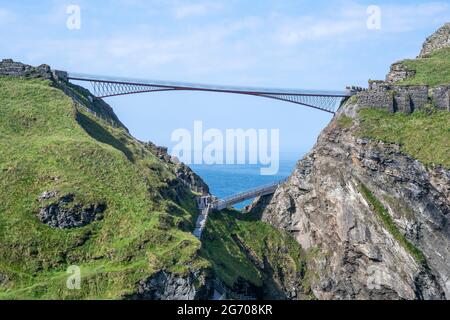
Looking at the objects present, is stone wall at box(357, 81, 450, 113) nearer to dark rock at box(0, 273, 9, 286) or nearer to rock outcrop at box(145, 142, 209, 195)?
rock outcrop at box(145, 142, 209, 195)

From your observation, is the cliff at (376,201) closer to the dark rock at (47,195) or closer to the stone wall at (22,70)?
the stone wall at (22,70)

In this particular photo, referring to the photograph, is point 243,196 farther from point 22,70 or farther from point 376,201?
point 22,70

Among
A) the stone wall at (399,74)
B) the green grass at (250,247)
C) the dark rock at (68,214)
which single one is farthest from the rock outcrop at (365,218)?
the dark rock at (68,214)

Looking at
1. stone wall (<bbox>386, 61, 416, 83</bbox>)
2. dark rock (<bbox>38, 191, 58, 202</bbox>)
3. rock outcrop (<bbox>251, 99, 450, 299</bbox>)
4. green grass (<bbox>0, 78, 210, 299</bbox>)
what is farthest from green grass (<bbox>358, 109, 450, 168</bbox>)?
dark rock (<bbox>38, 191, 58, 202</bbox>)

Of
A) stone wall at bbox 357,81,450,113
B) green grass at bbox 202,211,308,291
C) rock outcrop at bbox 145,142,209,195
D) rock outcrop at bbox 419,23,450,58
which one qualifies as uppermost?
rock outcrop at bbox 419,23,450,58
